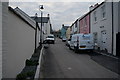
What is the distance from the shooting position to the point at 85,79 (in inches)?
292

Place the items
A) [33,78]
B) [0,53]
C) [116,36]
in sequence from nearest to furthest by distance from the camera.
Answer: [0,53] → [33,78] → [116,36]

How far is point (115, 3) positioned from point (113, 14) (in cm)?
97

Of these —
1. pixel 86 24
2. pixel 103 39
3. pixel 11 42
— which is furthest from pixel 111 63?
pixel 86 24

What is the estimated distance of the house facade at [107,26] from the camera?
1609 centimetres

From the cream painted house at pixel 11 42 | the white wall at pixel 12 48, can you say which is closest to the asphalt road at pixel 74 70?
the white wall at pixel 12 48

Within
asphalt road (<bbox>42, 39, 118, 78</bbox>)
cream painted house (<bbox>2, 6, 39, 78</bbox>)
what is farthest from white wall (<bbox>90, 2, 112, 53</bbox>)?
cream painted house (<bbox>2, 6, 39, 78</bbox>)

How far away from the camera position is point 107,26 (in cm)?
1792

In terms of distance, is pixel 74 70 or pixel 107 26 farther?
pixel 107 26

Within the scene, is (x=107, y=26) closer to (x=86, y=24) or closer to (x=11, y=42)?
(x=86, y=24)

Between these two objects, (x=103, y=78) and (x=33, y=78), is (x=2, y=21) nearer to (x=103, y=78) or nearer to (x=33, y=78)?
(x=33, y=78)

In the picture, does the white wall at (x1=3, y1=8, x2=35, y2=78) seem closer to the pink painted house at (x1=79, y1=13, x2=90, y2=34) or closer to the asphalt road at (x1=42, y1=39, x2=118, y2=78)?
the asphalt road at (x1=42, y1=39, x2=118, y2=78)

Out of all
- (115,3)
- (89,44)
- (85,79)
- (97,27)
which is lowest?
(85,79)

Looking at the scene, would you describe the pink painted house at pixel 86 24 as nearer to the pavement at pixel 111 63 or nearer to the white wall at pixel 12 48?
the pavement at pixel 111 63

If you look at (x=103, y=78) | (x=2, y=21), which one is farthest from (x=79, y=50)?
(x=2, y=21)
